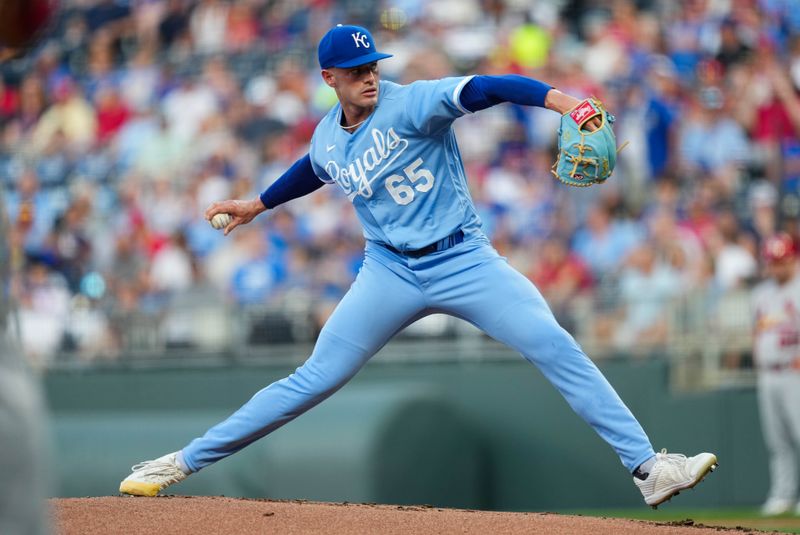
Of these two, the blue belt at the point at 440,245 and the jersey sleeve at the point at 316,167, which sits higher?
the jersey sleeve at the point at 316,167

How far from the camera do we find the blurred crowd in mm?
10391

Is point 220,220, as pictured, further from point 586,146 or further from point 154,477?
point 586,146

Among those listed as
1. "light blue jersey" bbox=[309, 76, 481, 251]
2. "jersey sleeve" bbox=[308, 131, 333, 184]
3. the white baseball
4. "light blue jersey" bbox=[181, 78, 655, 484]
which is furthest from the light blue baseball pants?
the white baseball

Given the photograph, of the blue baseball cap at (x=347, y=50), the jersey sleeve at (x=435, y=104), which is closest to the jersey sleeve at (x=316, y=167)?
the blue baseball cap at (x=347, y=50)

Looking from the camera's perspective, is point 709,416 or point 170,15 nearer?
point 709,416

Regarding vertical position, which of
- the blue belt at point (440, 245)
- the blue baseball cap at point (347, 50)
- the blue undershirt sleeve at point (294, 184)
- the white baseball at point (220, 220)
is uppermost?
the blue baseball cap at point (347, 50)

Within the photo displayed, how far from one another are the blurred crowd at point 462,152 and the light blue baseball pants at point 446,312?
472 centimetres

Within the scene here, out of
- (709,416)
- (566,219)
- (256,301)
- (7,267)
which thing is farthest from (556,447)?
(7,267)

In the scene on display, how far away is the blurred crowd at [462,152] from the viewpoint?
34.1 feet

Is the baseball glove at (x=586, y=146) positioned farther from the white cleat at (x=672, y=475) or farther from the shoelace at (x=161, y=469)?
the shoelace at (x=161, y=469)

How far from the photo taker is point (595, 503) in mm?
10367

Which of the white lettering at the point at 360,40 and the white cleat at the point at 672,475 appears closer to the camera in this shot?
the white cleat at the point at 672,475

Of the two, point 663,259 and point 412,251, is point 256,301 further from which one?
point 412,251

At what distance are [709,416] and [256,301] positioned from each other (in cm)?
378
